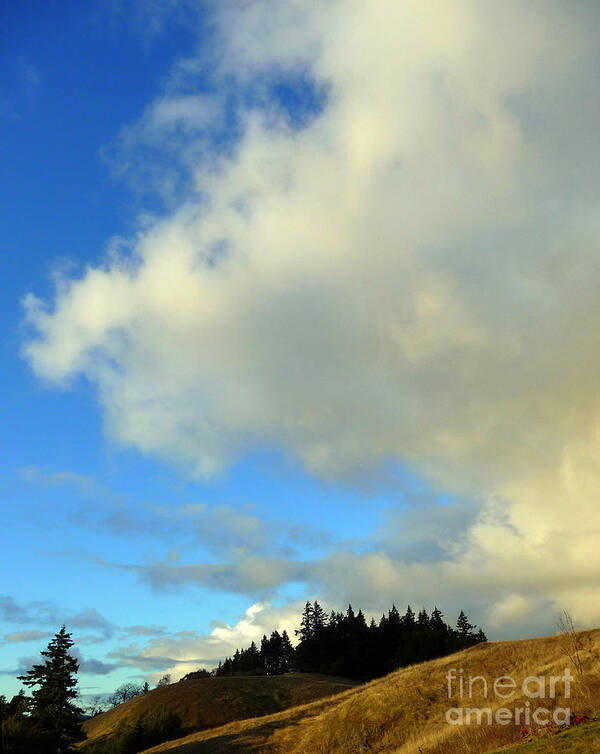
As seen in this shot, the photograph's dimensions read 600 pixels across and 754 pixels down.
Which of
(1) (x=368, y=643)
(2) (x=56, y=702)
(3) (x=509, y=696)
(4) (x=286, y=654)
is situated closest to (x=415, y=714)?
(3) (x=509, y=696)

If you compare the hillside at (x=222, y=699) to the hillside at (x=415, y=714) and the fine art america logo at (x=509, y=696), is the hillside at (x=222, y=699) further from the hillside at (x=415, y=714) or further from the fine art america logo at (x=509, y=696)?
the fine art america logo at (x=509, y=696)

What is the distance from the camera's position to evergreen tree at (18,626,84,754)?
47.2 meters

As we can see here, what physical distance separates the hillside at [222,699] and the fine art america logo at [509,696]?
34.7 meters

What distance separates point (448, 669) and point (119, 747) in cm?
3411

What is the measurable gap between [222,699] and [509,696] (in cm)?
5092

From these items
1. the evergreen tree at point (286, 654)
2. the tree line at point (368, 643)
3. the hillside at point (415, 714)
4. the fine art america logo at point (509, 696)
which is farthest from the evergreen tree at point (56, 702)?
the evergreen tree at point (286, 654)

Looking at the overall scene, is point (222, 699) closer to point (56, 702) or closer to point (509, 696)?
point (56, 702)

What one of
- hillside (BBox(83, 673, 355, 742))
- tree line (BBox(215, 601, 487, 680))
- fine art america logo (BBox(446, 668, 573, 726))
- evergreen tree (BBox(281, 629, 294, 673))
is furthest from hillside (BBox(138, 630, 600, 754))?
evergreen tree (BBox(281, 629, 294, 673))

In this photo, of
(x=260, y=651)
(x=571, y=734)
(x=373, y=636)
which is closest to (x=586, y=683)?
(x=571, y=734)

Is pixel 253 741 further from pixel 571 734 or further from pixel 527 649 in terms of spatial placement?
pixel 571 734

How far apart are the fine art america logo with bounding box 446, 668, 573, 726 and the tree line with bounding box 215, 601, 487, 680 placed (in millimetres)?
64529

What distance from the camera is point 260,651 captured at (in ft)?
532

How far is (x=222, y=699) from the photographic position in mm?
73625

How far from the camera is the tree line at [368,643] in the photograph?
107000 millimetres
